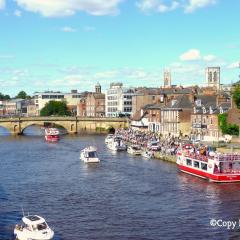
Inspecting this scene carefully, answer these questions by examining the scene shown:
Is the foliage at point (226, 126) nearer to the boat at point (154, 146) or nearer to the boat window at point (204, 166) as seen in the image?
the boat at point (154, 146)

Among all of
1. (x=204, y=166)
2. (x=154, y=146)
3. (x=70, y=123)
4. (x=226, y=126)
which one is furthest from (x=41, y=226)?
(x=70, y=123)

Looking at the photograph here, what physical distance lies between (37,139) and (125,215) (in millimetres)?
108810

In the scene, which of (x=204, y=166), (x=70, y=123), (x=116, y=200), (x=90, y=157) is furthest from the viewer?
(x=70, y=123)

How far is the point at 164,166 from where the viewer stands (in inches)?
3959

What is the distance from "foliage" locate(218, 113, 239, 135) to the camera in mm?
120438

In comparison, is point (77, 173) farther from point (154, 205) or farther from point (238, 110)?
point (238, 110)

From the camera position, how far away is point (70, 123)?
7613 inches

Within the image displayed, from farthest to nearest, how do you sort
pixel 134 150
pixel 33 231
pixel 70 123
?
pixel 70 123
pixel 134 150
pixel 33 231

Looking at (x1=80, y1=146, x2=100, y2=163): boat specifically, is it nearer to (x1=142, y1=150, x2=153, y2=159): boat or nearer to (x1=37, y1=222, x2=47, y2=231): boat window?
(x1=142, y1=150, x2=153, y2=159): boat

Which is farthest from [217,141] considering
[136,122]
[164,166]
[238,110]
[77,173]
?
[136,122]

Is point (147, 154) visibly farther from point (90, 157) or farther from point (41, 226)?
point (41, 226)

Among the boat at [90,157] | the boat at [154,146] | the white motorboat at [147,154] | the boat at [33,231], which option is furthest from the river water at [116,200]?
the boat at [154,146]

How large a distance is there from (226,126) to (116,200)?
189 ft

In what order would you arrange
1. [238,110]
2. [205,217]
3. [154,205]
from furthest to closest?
[238,110] < [154,205] < [205,217]
